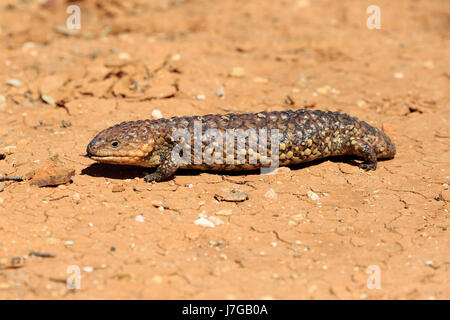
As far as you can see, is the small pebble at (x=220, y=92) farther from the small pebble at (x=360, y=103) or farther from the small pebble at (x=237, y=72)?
the small pebble at (x=360, y=103)

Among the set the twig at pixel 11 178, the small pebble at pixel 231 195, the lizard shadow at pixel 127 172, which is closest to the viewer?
the small pebble at pixel 231 195

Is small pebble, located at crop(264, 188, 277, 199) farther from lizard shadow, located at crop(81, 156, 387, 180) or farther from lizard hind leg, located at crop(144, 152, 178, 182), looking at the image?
lizard hind leg, located at crop(144, 152, 178, 182)

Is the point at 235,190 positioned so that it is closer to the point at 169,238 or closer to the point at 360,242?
the point at 169,238

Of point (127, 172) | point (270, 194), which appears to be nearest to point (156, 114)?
point (127, 172)

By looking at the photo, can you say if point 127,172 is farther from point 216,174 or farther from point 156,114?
point 156,114

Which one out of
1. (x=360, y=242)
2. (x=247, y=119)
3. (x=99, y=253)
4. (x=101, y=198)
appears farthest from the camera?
(x=247, y=119)

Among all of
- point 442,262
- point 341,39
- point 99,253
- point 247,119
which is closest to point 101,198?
point 99,253

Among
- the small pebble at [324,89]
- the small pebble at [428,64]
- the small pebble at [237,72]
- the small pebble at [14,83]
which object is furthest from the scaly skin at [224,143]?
the small pebble at [428,64]
